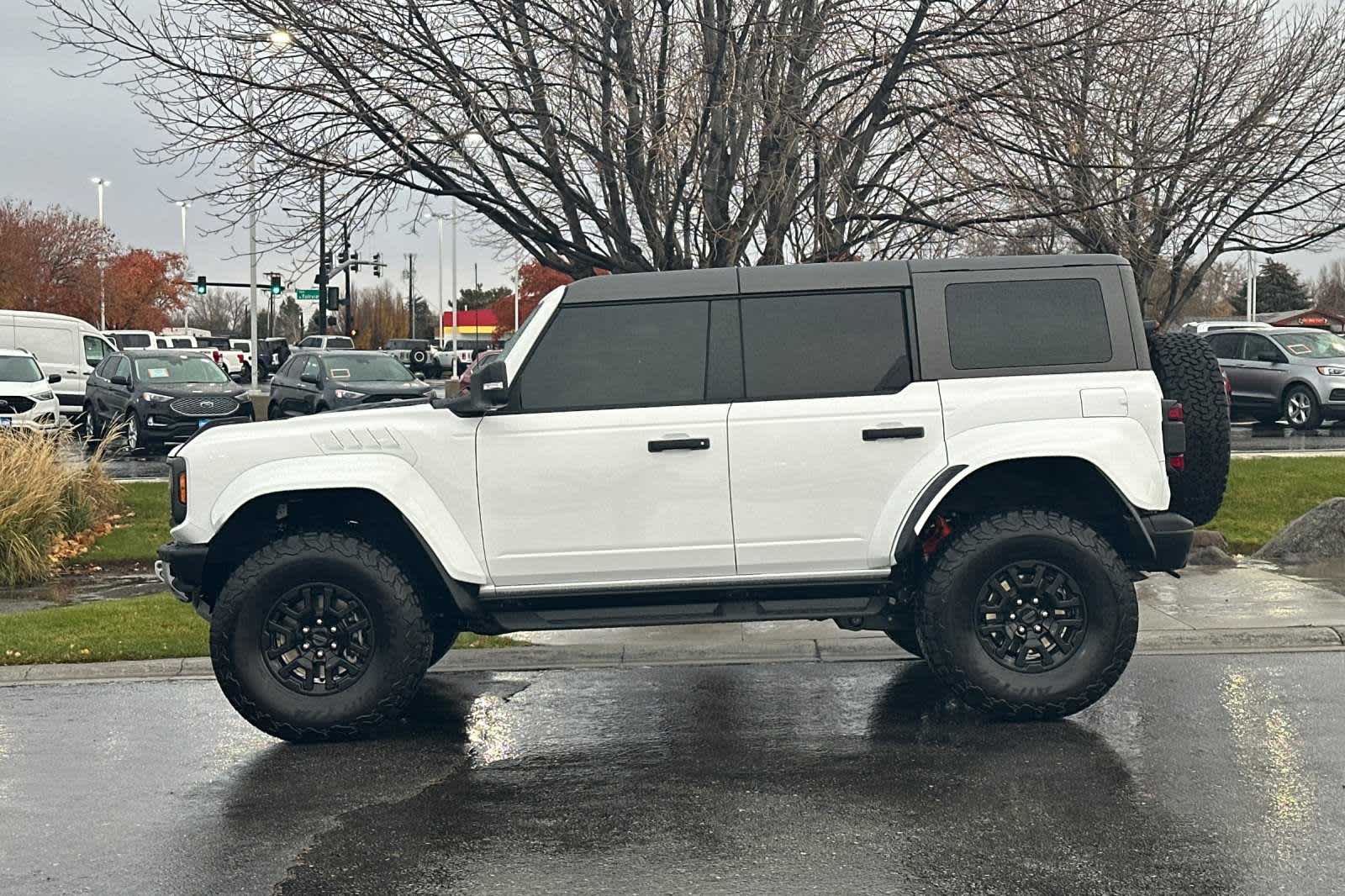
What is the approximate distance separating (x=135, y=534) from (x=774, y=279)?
9.44m

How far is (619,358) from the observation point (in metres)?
6.99

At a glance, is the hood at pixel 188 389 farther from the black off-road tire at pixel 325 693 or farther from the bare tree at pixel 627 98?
the black off-road tire at pixel 325 693

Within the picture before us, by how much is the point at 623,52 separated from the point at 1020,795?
856 cm

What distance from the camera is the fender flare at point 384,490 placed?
22.2ft

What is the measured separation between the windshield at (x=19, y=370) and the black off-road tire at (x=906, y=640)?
20.6m

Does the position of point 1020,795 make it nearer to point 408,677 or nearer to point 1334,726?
point 1334,726

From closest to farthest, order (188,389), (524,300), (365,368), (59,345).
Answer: (188,389) → (365,368) → (59,345) → (524,300)

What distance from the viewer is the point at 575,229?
44.8 ft

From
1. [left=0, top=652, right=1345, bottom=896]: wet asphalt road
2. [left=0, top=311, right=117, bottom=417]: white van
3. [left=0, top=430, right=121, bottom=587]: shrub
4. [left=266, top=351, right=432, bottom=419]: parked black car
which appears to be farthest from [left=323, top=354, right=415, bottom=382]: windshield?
[left=0, top=652, right=1345, bottom=896]: wet asphalt road

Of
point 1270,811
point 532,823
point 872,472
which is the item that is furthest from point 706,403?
point 1270,811

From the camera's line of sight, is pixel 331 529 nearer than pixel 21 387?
Yes

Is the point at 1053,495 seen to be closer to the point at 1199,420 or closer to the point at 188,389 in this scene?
the point at 1199,420

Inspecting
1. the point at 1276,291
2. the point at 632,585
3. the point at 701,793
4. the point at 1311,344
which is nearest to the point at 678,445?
the point at 632,585

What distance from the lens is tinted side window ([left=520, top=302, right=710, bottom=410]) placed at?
694 cm
